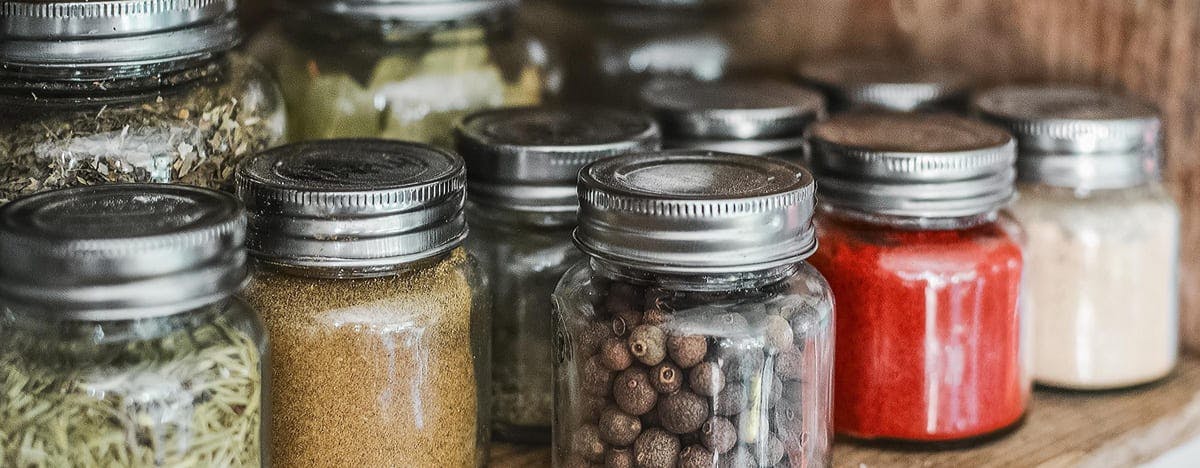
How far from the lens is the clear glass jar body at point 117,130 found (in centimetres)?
85

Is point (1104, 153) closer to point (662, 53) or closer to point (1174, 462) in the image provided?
point (1174, 462)

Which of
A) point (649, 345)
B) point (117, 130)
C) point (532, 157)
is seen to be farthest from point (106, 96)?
point (649, 345)

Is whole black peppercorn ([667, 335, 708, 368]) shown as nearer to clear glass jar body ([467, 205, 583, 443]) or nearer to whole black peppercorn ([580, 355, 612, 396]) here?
whole black peppercorn ([580, 355, 612, 396])

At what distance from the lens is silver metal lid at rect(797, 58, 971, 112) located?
1.27 meters

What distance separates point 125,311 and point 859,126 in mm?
634

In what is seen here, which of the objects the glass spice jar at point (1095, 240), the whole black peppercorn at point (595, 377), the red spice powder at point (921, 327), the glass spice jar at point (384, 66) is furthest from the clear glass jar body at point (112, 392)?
the glass spice jar at point (1095, 240)

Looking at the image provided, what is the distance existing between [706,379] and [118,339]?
1.17 feet

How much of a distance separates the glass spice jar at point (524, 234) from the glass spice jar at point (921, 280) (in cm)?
18

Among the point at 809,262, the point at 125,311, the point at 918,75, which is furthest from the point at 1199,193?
the point at 125,311

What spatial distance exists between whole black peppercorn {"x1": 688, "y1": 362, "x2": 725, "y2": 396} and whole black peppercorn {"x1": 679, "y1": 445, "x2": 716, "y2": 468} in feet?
0.13

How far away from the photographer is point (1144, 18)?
1.22 m

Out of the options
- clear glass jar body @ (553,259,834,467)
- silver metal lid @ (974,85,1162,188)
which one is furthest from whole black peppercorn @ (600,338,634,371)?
silver metal lid @ (974,85,1162,188)

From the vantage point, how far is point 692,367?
83 centimetres

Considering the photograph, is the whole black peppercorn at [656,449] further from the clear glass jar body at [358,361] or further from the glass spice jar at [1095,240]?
the glass spice jar at [1095,240]
